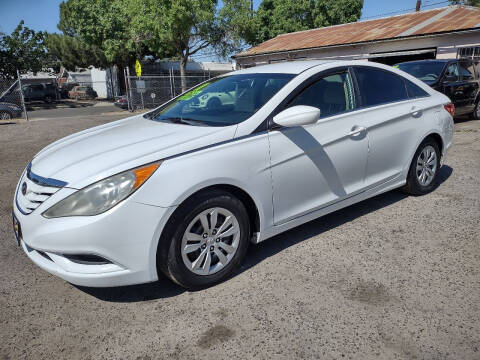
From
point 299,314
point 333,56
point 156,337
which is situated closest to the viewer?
point 156,337

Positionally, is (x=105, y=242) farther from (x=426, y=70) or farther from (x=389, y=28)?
(x=389, y=28)

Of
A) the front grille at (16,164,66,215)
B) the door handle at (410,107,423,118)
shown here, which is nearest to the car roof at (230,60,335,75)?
the door handle at (410,107,423,118)

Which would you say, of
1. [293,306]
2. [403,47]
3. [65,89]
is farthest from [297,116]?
[65,89]

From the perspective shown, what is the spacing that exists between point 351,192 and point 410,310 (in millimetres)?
1302

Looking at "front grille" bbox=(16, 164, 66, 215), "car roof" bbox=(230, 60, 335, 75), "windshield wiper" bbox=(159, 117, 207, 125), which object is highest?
"car roof" bbox=(230, 60, 335, 75)

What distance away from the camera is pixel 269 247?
3.47 m

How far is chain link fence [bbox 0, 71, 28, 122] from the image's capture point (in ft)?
48.1

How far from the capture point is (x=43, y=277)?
3.06 metres

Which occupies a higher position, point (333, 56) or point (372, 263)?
point (333, 56)

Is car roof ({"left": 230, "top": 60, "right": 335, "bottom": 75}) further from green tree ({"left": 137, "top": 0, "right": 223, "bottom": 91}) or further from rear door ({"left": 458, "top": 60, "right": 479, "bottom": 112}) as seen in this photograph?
green tree ({"left": 137, "top": 0, "right": 223, "bottom": 91})

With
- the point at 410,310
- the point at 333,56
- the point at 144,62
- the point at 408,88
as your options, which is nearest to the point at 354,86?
the point at 408,88

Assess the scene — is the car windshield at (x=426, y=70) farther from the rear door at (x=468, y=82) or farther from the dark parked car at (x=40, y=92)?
the dark parked car at (x=40, y=92)

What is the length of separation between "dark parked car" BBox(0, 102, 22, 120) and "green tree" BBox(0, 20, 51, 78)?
14346mm

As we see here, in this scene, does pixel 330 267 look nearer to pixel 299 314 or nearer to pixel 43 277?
pixel 299 314
